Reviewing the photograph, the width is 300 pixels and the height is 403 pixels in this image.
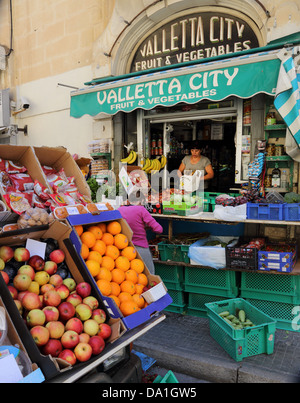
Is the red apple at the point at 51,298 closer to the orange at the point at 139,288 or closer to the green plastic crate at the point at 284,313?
the orange at the point at 139,288

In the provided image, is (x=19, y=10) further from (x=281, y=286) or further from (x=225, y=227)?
(x=281, y=286)

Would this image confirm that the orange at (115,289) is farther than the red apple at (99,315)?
Yes

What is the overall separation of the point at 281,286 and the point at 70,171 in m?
3.08

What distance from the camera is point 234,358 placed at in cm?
358

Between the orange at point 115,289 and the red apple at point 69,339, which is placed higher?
the orange at point 115,289

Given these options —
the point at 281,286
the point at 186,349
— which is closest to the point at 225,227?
the point at 281,286

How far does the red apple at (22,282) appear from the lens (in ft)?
7.20

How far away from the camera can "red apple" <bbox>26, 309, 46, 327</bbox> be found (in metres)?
2.01

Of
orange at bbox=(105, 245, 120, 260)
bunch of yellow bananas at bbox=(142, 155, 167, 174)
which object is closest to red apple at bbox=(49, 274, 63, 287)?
orange at bbox=(105, 245, 120, 260)

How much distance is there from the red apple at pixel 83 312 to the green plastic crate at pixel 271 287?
112 inches

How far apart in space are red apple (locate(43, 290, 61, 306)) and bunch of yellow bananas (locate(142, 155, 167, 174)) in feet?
15.6

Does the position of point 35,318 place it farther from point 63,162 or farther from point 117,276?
point 63,162

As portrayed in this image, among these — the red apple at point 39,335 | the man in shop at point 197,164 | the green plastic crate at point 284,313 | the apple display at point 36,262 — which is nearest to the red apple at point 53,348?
the red apple at point 39,335

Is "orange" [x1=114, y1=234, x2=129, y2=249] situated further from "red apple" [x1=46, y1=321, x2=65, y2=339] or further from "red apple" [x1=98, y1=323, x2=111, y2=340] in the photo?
"red apple" [x1=46, y1=321, x2=65, y2=339]
